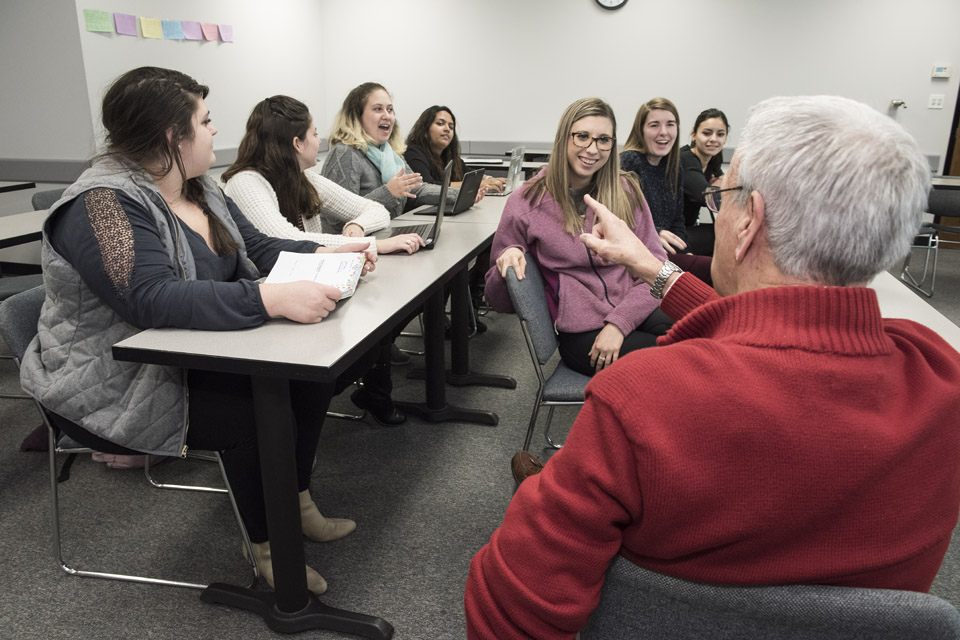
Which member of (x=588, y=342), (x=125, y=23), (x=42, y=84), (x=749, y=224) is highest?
(x=125, y=23)

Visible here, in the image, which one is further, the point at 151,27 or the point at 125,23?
the point at 151,27

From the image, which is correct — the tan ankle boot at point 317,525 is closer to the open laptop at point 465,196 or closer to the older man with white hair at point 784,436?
the older man with white hair at point 784,436

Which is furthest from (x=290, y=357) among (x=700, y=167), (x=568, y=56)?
(x=568, y=56)

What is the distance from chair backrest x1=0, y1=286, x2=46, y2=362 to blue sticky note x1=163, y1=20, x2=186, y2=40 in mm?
2953

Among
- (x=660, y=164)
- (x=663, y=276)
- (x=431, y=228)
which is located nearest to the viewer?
(x=663, y=276)

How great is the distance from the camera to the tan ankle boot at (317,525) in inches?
71.5

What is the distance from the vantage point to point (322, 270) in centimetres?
160

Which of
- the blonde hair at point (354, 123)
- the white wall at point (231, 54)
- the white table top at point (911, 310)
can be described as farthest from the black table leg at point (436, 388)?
the white wall at point (231, 54)

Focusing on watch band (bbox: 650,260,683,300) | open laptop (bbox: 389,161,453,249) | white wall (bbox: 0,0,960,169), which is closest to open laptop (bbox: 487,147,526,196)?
open laptop (bbox: 389,161,453,249)

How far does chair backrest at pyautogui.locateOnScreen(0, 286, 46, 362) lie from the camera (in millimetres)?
1429

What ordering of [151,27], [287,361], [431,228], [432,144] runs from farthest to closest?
[151,27]
[432,144]
[431,228]
[287,361]

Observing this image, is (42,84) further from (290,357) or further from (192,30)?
(290,357)

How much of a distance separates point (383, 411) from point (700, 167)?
2031 mm

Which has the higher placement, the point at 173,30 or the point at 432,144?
the point at 173,30
